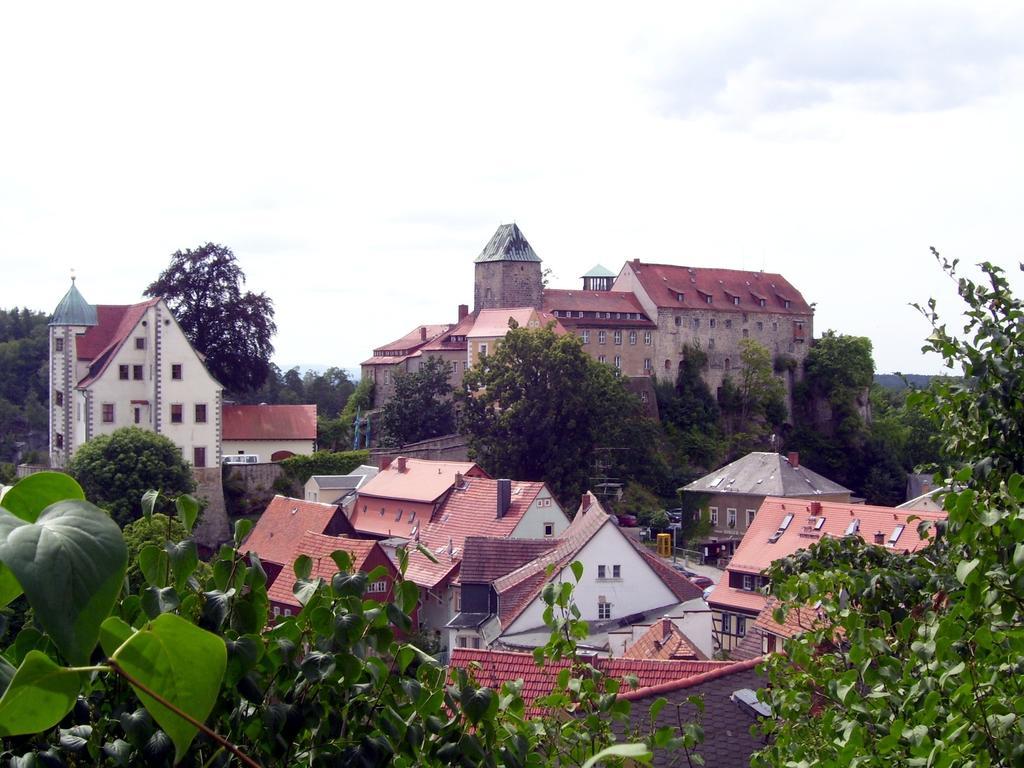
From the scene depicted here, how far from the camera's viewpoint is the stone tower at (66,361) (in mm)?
46719

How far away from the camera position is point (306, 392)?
9250 centimetres

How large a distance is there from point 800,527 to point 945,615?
3069 centimetres

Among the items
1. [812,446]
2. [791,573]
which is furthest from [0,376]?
→ [791,573]

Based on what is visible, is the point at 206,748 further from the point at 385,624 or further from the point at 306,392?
the point at 306,392

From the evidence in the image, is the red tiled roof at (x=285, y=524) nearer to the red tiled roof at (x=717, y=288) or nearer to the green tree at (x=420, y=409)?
the green tree at (x=420, y=409)

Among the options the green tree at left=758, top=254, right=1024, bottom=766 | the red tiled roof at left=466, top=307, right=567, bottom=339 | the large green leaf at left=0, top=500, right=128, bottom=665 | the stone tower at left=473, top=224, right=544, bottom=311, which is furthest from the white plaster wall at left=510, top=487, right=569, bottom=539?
the large green leaf at left=0, top=500, right=128, bottom=665

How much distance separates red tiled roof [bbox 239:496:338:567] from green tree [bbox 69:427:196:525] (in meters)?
2.91

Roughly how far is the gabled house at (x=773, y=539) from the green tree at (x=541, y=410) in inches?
704

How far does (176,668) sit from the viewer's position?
1.04m

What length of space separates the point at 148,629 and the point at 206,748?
1.33 m

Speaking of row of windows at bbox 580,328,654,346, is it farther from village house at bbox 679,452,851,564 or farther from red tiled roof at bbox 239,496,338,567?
red tiled roof at bbox 239,496,338,567

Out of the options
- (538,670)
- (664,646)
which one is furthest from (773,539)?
(538,670)

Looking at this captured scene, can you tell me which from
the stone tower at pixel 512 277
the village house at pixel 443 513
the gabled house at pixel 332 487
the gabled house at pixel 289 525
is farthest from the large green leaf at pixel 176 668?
the stone tower at pixel 512 277

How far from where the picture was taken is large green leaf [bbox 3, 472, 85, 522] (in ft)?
3.32
